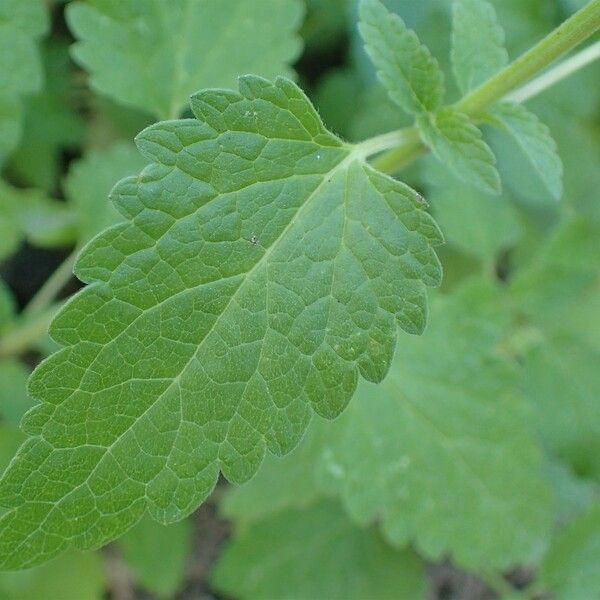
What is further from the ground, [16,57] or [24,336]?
[16,57]

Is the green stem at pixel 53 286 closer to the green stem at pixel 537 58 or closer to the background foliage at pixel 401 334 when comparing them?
the background foliage at pixel 401 334

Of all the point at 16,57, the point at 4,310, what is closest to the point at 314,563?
the point at 4,310

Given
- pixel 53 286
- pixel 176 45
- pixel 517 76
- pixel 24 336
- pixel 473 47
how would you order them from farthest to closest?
1. pixel 53 286
2. pixel 24 336
3. pixel 176 45
4. pixel 473 47
5. pixel 517 76

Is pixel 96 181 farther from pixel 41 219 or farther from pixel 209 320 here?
pixel 209 320

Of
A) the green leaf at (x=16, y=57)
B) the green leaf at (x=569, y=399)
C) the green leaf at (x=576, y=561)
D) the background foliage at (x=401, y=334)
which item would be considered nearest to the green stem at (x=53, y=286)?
the background foliage at (x=401, y=334)

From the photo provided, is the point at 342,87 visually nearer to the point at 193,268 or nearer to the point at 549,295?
the point at 549,295

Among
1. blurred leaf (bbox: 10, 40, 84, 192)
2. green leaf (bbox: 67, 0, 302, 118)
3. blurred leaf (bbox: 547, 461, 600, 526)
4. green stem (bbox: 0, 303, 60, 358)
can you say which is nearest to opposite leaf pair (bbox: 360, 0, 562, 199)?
green leaf (bbox: 67, 0, 302, 118)

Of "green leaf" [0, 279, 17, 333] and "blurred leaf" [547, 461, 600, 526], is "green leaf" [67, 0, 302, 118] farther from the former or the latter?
"blurred leaf" [547, 461, 600, 526]
